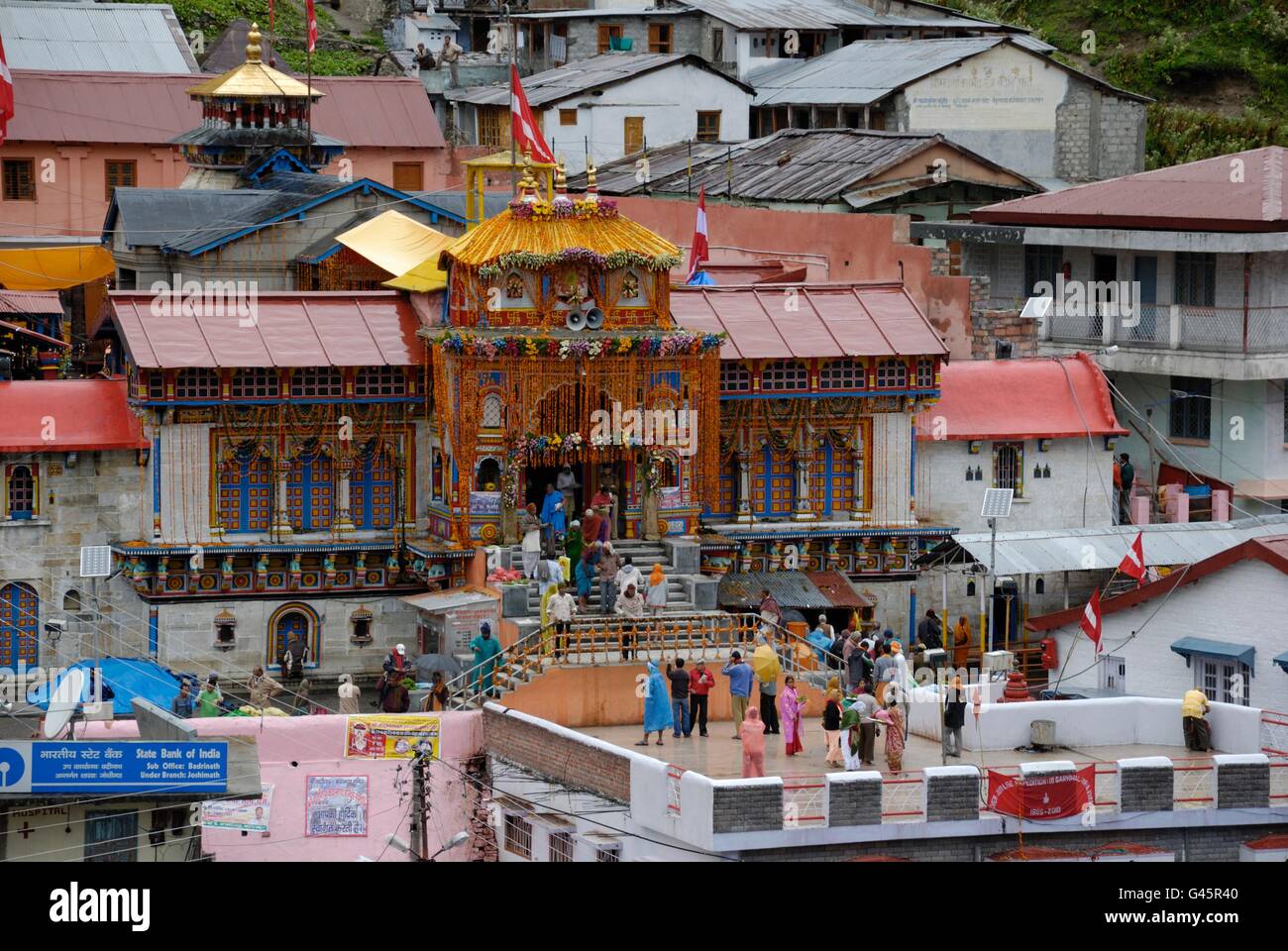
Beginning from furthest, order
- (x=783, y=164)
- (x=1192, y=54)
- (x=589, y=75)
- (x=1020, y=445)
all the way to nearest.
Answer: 1. (x=1192, y=54)
2. (x=589, y=75)
3. (x=783, y=164)
4. (x=1020, y=445)

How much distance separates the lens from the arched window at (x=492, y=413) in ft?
200

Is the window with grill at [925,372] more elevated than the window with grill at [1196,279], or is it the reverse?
the window with grill at [1196,279]

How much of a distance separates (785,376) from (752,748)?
1662 cm

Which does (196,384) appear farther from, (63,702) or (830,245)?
(830,245)

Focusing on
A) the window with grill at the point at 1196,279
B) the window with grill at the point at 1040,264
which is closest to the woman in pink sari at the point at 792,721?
the window with grill at the point at 1196,279

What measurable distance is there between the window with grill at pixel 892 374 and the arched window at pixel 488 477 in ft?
27.0

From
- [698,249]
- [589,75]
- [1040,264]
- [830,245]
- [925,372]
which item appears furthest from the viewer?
[589,75]

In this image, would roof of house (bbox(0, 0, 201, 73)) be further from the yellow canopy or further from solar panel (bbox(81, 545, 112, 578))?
solar panel (bbox(81, 545, 112, 578))

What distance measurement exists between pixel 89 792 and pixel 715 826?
9241mm

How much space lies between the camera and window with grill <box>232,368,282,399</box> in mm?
61406

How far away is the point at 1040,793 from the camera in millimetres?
47844

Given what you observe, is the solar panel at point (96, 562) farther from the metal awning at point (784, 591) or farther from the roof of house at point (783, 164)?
the roof of house at point (783, 164)

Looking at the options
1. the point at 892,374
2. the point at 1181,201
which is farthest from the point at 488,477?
the point at 1181,201

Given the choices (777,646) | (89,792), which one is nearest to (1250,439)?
(777,646)
